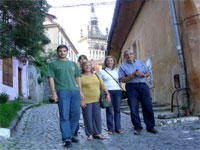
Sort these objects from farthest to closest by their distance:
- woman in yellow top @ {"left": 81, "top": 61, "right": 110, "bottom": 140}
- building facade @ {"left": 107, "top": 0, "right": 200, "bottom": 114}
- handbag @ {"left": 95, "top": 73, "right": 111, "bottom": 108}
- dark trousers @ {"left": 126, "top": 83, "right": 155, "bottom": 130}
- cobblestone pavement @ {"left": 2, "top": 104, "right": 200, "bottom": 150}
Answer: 1. building facade @ {"left": 107, "top": 0, "right": 200, "bottom": 114}
2. dark trousers @ {"left": 126, "top": 83, "right": 155, "bottom": 130}
3. handbag @ {"left": 95, "top": 73, "right": 111, "bottom": 108}
4. woman in yellow top @ {"left": 81, "top": 61, "right": 110, "bottom": 140}
5. cobblestone pavement @ {"left": 2, "top": 104, "right": 200, "bottom": 150}

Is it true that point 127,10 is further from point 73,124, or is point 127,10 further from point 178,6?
point 73,124

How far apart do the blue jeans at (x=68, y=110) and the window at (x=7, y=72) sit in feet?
35.5

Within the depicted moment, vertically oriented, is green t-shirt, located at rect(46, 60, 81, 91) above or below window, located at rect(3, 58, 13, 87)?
below

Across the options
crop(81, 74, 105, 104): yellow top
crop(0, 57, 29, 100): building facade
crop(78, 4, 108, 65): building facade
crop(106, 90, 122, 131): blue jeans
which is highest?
crop(78, 4, 108, 65): building facade

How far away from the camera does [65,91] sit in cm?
421

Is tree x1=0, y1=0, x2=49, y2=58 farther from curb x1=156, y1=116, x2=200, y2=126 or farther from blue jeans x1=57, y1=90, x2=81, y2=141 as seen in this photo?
curb x1=156, y1=116, x2=200, y2=126

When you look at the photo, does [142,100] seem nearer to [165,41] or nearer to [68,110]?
[68,110]

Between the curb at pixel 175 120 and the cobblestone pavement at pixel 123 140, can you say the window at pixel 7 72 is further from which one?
the curb at pixel 175 120

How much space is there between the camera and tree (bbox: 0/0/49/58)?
8523mm

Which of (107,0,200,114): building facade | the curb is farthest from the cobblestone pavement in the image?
(107,0,200,114): building facade

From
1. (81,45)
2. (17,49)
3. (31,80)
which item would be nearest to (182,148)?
(17,49)

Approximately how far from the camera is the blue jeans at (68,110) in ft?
13.5

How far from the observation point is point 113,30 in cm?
1538

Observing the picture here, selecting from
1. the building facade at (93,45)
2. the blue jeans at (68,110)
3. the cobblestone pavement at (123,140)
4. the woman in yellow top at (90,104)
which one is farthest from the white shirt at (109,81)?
the building facade at (93,45)
